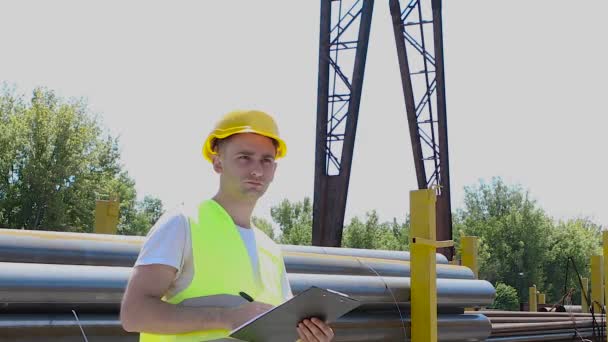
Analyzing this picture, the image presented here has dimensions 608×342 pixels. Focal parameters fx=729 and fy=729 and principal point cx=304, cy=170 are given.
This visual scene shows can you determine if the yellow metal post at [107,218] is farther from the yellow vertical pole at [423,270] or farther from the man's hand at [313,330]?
the man's hand at [313,330]

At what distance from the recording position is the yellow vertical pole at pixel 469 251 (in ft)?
21.5

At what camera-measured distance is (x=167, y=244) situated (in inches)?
70.1

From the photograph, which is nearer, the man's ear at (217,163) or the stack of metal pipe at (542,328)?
the man's ear at (217,163)

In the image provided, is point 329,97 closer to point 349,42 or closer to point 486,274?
point 349,42

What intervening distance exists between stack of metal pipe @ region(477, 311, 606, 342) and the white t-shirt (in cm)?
515

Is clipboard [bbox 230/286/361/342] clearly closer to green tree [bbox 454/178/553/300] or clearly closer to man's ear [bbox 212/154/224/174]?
man's ear [bbox 212/154/224/174]

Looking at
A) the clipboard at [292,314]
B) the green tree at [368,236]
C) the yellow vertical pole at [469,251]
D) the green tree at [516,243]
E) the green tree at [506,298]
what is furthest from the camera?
the green tree at [516,243]

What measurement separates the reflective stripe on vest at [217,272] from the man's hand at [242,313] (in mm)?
60

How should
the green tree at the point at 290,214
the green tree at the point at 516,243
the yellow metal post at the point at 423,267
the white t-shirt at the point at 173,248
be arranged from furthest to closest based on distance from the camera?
1. the green tree at the point at 290,214
2. the green tree at the point at 516,243
3. the yellow metal post at the point at 423,267
4. the white t-shirt at the point at 173,248

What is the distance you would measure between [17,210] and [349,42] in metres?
23.1

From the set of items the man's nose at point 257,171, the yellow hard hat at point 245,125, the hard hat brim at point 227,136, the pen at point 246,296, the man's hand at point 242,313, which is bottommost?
the man's hand at point 242,313

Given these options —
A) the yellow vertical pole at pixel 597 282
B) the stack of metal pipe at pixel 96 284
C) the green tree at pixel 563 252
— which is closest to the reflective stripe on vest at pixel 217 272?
the stack of metal pipe at pixel 96 284

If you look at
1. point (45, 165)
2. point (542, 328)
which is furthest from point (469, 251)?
point (45, 165)

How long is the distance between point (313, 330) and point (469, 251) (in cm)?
510
